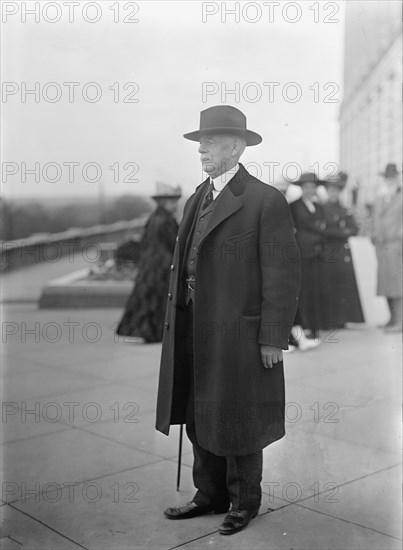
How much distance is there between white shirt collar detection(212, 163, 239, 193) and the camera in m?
3.54

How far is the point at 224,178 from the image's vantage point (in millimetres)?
3545

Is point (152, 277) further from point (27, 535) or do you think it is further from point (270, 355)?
point (270, 355)

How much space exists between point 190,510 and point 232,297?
3.26ft

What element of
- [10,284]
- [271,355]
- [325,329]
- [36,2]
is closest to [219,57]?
[36,2]

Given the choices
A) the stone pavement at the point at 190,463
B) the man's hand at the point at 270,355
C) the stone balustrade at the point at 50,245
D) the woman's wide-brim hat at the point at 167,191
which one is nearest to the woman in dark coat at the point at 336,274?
the stone pavement at the point at 190,463

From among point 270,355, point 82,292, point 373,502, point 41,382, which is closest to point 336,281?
point 373,502

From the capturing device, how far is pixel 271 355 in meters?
3.51

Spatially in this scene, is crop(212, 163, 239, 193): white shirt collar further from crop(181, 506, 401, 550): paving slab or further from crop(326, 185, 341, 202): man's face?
crop(181, 506, 401, 550): paving slab

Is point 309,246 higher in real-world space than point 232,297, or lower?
higher

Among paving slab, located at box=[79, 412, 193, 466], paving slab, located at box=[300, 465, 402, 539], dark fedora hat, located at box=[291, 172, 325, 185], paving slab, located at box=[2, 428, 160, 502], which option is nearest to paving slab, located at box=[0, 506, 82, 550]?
paving slab, located at box=[2, 428, 160, 502]

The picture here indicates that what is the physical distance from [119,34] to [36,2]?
45cm

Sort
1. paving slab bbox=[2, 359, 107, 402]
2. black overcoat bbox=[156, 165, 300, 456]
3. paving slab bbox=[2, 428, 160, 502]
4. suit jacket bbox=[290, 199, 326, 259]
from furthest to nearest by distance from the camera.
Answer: paving slab bbox=[2, 359, 107, 402]
suit jacket bbox=[290, 199, 326, 259]
paving slab bbox=[2, 428, 160, 502]
black overcoat bbox=[156, 165, 300, 456]

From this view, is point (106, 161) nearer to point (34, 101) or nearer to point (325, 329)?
point (34, 101)

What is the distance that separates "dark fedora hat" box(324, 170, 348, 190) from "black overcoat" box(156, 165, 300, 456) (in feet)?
2.00
